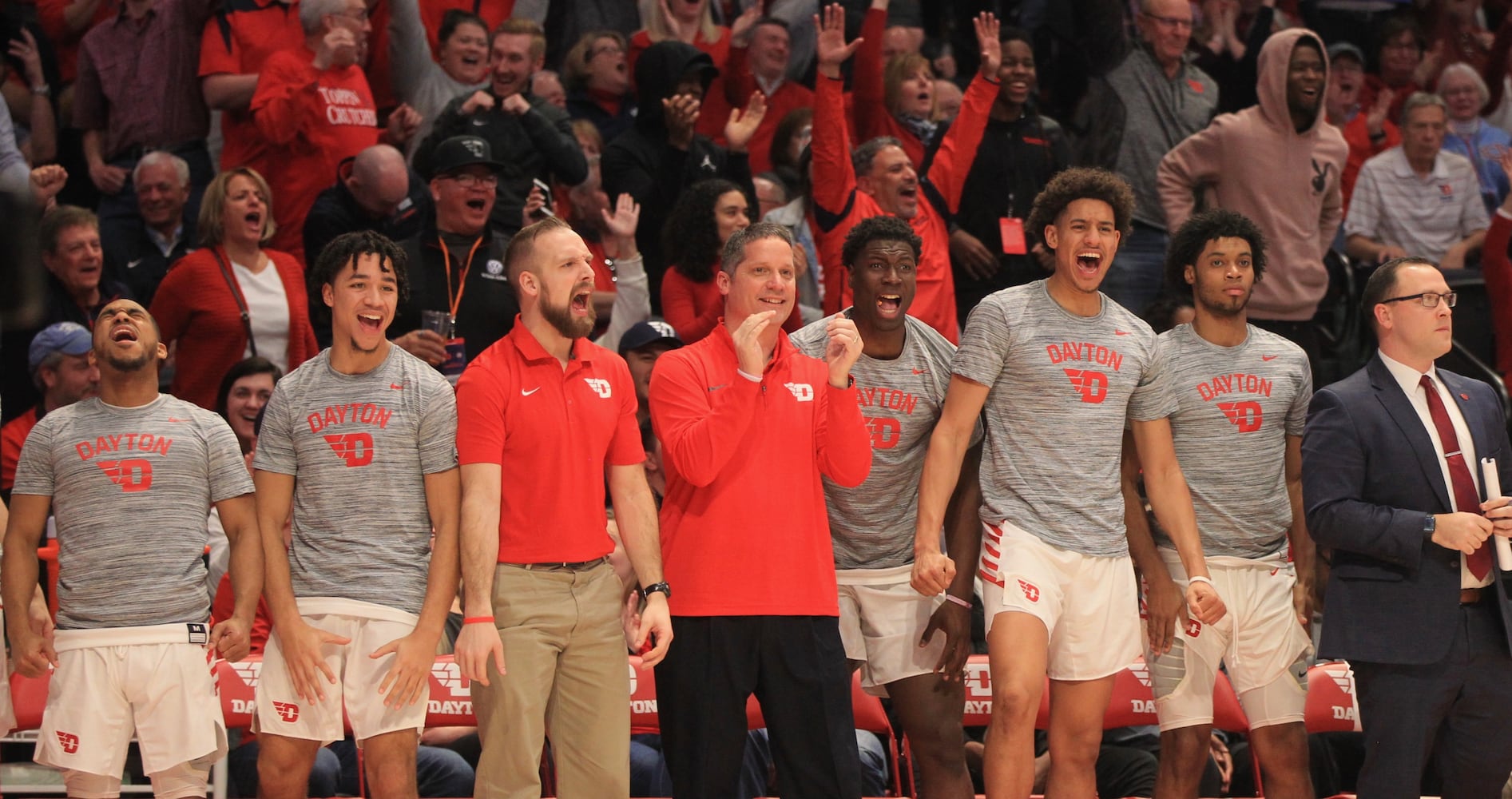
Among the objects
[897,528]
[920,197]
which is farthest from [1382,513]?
[920,197]

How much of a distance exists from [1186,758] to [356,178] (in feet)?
15.2

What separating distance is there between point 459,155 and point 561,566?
9.45 ft

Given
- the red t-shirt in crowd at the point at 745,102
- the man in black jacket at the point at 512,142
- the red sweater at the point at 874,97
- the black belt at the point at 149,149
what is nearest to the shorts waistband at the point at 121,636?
the man in black jacket at the point at 512,142

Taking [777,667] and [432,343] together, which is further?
[432,343]

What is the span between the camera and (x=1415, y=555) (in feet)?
17.7

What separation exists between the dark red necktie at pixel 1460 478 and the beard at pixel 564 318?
2.88 metres

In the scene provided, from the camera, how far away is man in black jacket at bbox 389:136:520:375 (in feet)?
24.4

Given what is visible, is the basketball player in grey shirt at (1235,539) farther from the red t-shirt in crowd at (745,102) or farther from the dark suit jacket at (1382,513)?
the red t-shirt in crowd at (745,102)

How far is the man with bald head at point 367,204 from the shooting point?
790 cm

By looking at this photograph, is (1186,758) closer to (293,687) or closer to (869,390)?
(869,390)

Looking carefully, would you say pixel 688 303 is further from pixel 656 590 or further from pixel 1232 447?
pixel 656 590

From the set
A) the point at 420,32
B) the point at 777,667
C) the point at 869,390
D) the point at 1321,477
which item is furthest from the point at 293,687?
the point at 420,32

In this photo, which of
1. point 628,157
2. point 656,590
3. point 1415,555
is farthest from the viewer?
point 628,157

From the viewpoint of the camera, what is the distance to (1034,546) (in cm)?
543
